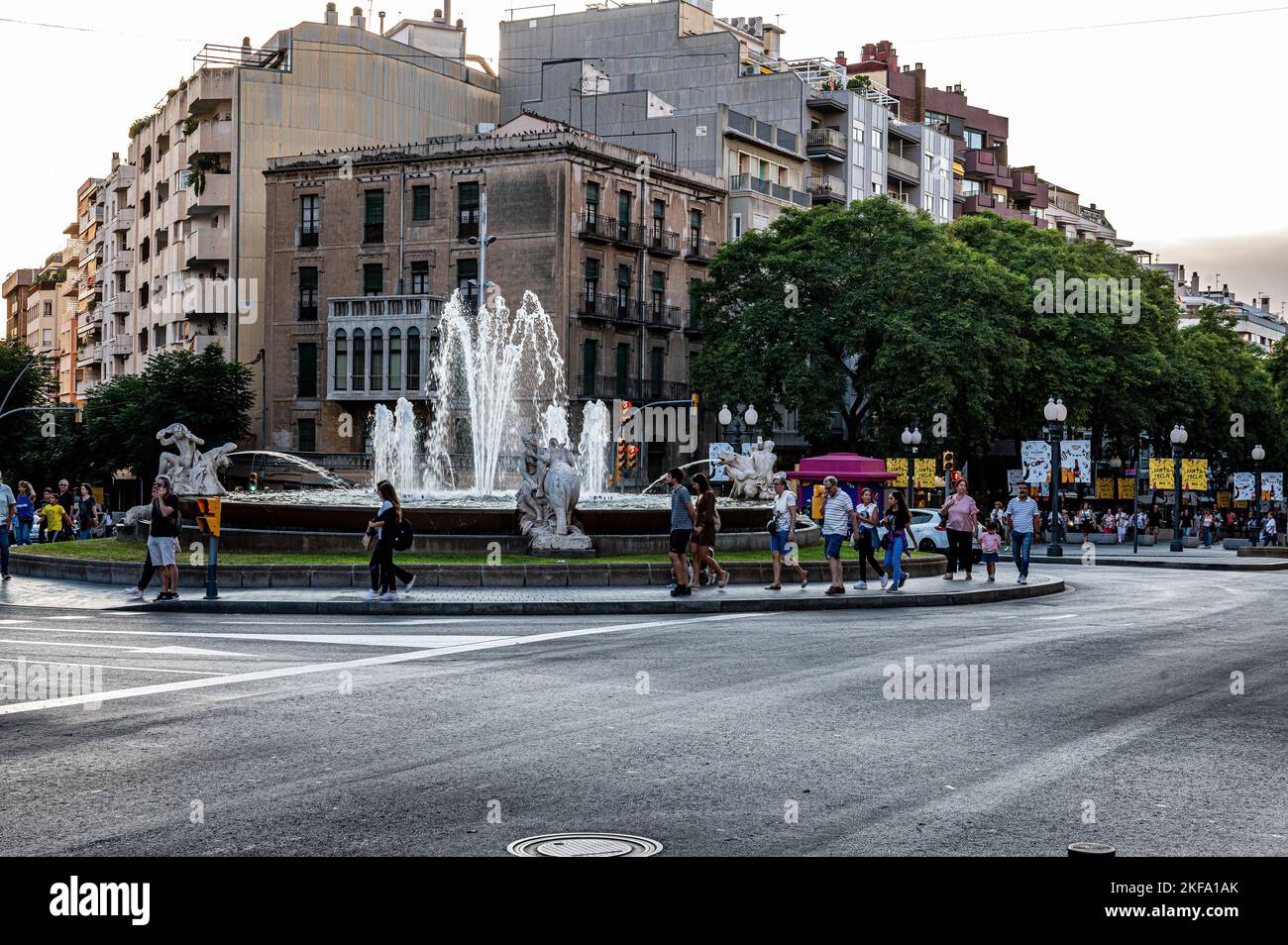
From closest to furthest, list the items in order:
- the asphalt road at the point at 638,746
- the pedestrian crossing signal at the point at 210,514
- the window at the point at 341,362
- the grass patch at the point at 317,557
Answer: the asphalt road at the point at 638,746 → the pedestrian crossing signal at the point at 210,514 → the grass patch at the point at 317,557 → the window at the point at 341,362

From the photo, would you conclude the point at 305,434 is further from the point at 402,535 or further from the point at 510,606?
the point at 510,606

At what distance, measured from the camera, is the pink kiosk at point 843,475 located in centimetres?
3312

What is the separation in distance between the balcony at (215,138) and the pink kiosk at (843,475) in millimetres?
39054

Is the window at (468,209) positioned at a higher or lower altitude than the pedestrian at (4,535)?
higher

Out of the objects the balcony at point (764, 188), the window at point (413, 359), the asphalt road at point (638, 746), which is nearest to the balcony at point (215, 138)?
the window at point (413, 359)

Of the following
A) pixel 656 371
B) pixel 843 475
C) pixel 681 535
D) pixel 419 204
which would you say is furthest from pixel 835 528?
pixel 656 371

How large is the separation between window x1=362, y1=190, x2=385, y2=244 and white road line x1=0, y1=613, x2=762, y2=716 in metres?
46.5

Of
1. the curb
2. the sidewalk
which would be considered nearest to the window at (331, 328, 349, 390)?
the sidewalk

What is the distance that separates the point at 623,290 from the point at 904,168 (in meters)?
28.3

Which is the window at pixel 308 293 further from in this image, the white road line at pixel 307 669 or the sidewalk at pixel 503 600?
the white road line at pixel 307 669

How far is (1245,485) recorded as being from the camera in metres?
60.0

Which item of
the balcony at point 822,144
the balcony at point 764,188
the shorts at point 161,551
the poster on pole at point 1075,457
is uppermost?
the balcony at point 822,144

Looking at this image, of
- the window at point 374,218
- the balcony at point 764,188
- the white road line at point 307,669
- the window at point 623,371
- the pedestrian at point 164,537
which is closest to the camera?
the white road line at point 307,669

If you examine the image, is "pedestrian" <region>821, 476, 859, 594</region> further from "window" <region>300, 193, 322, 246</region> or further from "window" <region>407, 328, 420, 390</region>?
"window" <region>300, 193, 322, 246</region>
